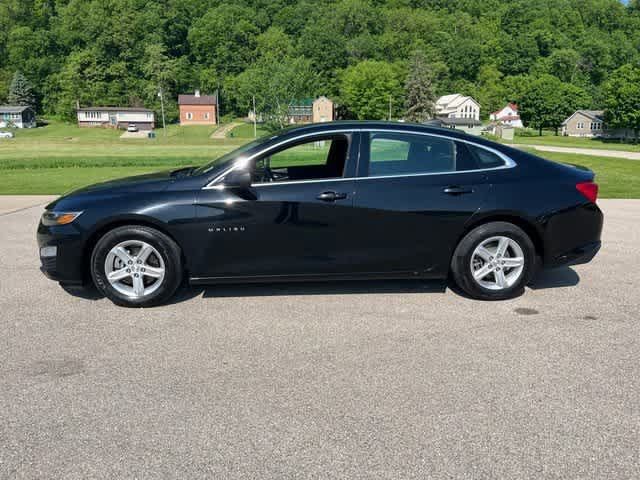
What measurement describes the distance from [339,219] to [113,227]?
6.57 feet

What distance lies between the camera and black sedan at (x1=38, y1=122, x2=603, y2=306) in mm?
4934

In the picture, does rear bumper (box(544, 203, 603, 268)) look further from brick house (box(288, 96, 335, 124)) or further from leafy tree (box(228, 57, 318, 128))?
brick house (box(288, 96, 335, 124))

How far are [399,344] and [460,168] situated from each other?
184 centimetres

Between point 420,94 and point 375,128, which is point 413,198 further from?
point 420,94

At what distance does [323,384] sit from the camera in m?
3.55

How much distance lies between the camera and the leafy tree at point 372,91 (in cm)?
10294

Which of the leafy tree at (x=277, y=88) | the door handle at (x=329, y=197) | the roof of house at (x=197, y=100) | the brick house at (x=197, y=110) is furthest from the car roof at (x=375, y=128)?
the roof of house at (x=197, y=100)

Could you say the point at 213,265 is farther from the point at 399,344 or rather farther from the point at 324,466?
the point at 324,466

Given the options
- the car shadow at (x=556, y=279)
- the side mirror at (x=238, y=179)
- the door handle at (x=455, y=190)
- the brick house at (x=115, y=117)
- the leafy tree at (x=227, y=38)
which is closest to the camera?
the side mirror at (x=238, y=179)

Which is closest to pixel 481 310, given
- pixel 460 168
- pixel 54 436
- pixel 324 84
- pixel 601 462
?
pixel 460 168

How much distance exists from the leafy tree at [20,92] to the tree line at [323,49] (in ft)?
1.27

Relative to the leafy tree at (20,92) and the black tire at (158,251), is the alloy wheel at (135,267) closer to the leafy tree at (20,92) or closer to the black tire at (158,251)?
the black tire at (158,251)

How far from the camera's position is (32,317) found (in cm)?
488

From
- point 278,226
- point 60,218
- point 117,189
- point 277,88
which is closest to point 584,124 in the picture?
point 277,88
